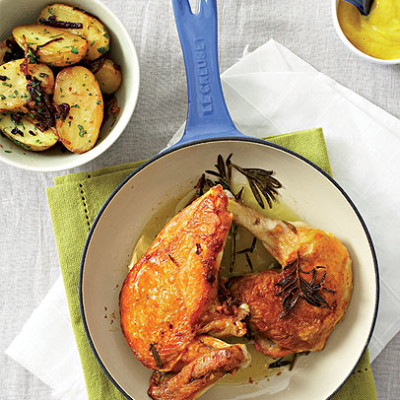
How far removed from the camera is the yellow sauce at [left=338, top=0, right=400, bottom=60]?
58.5 inches

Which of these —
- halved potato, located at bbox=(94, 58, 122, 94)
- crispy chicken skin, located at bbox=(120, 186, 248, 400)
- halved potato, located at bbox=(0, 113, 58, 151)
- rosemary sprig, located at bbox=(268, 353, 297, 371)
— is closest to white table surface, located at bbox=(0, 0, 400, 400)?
halved potato, located at bbox=(94, 58, 122, 94)

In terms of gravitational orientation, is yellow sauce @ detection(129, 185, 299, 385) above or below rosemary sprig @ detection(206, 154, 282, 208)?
below

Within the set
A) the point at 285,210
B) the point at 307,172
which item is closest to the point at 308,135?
the point at 307,172

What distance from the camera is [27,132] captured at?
Result: 53.9 inches

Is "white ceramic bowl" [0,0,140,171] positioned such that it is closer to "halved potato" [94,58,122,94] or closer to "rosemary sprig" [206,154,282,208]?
"halved potato" [94,58,122,94]

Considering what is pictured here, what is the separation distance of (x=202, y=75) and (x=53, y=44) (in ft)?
1.35

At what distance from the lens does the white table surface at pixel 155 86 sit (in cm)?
162

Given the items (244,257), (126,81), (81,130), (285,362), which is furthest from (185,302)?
(126,81)

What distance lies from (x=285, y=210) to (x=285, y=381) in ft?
1.68

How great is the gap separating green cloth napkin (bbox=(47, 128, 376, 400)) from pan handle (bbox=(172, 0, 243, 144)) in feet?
0.70

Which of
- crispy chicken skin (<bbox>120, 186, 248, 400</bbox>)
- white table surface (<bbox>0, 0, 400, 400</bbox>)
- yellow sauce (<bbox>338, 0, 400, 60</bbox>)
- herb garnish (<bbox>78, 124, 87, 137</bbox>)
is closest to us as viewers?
crispy chicken skin (<bbox>120, 186, 248, 400</bbox>)

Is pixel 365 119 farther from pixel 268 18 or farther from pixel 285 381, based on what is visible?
pixel 285 381

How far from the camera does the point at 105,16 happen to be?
1378 millimetres

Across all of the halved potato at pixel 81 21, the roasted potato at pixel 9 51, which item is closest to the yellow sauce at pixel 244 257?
the halved potato at pixel 81 21
